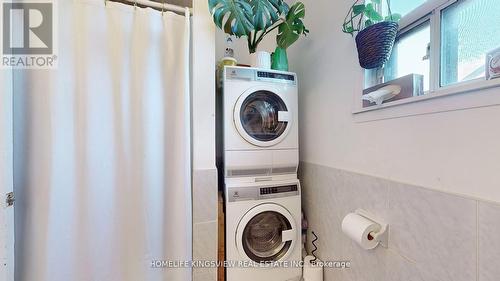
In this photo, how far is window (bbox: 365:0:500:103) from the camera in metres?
0.71

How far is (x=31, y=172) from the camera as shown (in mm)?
1050

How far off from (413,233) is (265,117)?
3.49ft

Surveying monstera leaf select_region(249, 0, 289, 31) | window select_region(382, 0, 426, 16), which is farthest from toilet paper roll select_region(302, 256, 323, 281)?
monstera leaf select_region(249, 0, 289, 31)

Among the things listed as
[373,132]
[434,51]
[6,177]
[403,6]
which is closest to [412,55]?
[434,51]

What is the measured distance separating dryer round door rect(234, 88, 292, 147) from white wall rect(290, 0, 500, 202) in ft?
0.86

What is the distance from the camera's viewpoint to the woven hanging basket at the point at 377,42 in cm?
92

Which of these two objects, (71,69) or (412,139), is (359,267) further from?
(71,69)

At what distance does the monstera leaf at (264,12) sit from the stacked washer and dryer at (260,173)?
29 centimetres

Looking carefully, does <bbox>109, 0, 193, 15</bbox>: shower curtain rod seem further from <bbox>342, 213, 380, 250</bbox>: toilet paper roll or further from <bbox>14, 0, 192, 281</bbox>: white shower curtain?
<bbox>342, 213, 380, 250</bbox>: toilet paper roll

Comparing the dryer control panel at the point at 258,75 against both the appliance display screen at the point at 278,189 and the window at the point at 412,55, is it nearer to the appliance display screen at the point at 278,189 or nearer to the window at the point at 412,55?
the window at the point at 412,55

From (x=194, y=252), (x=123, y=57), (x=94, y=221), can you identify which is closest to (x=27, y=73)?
(x=123, y=57)

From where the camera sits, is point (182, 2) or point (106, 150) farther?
point (182, 2)

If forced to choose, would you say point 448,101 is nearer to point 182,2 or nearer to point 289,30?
point 289,30

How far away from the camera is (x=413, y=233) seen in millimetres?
869
